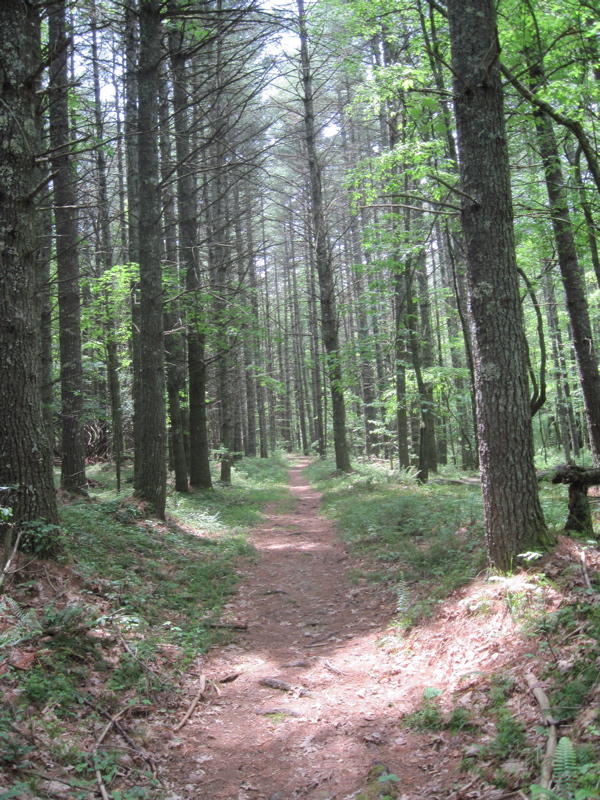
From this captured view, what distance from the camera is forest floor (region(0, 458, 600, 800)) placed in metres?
3.11

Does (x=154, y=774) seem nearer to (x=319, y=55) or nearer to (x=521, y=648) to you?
(x=521, y=648)

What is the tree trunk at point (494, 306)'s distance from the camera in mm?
5000

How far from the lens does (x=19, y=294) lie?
5273mm

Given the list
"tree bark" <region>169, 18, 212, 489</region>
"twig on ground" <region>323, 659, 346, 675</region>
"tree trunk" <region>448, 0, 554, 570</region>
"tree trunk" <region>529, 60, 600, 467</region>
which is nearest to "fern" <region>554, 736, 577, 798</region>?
"tree trunk" <region>448, 0, 554, 570</region>

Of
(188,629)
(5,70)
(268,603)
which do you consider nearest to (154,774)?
(188,629)

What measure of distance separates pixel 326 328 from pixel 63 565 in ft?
42.7

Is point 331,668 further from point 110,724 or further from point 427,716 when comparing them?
point 110,724

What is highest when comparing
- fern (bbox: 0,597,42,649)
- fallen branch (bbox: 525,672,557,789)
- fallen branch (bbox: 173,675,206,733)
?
fern (bbox: 0,597,42,649)

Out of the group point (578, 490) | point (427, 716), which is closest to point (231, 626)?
point (427, 716)

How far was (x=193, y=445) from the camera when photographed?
14.6 metres

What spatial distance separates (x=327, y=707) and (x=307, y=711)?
17 cm

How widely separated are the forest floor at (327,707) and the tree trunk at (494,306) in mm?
517

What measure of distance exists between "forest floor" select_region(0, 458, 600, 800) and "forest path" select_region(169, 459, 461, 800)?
0.01 meters

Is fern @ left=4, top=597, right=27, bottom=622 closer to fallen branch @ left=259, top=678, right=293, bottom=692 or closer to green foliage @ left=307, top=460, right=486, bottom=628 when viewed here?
fallen branch @ left=259, top=678, right=293, bottom=692
